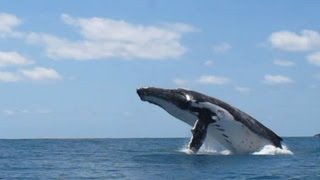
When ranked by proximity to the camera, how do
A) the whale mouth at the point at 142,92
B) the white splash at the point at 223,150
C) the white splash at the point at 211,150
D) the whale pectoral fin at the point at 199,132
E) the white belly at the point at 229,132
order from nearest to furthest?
the white belly at the point at 229,132 < the whale pectoral fin at the point at 199,132 < the whale mouth at the point at 142,92 < the white splash at the point at 223,150 < the white splash at the point at 211,150

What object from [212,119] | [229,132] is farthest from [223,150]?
[212,119]

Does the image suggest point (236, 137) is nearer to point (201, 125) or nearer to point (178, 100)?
point (201, 125)

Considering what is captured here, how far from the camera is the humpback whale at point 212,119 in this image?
3788 centimetres

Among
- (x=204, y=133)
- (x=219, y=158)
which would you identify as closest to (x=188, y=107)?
(x=204, y=133)

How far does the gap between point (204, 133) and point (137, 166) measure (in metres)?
7.29

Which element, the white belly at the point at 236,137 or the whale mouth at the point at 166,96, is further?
the whale mouth at the point at 166,96

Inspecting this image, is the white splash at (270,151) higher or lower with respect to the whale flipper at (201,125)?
lower

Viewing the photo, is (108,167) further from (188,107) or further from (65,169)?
(188,107)

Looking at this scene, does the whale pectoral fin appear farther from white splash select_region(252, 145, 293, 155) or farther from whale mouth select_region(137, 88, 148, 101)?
whale mouth select_region(137, 88, 148, 101)

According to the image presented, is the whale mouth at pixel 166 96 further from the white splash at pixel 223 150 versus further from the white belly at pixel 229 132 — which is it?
the white splash at pixel 223 150

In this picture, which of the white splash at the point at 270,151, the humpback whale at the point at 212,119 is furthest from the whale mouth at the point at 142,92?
the white splash at the point at 270,151

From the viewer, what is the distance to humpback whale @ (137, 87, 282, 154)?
37875mm

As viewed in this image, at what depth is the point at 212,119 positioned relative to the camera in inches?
1490

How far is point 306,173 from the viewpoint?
93.2ft
